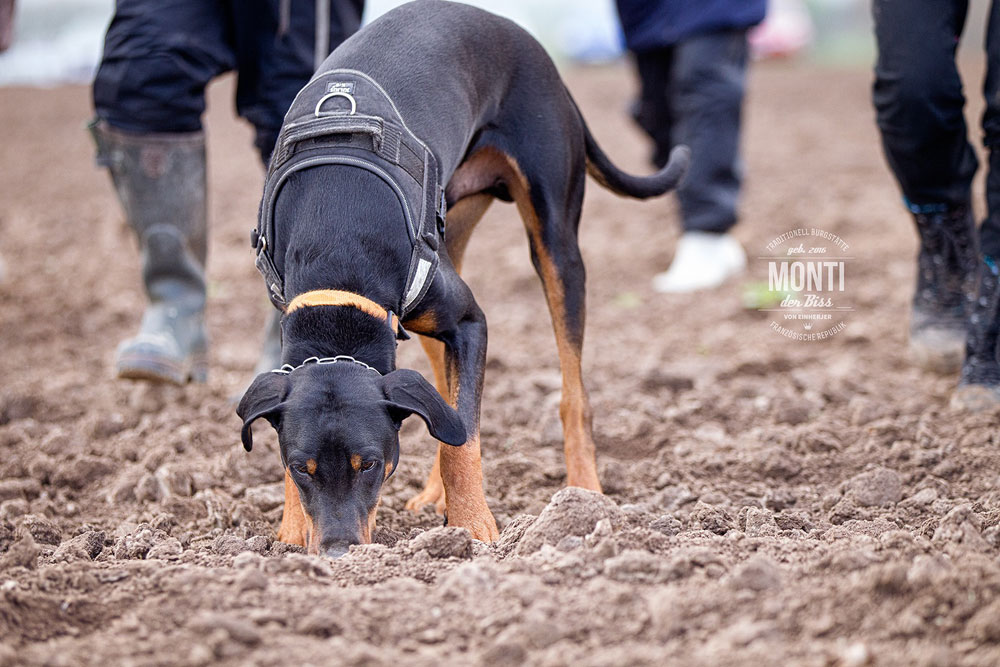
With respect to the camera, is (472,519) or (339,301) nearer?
(339,301)

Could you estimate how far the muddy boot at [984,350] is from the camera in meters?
3.62

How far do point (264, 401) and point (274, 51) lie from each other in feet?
5.49

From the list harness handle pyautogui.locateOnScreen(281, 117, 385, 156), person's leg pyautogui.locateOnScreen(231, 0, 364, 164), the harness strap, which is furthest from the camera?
person's leg pyautogui.locateOnScreen(231, 0, 364, 164)

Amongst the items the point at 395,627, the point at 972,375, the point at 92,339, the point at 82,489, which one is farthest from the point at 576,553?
the point at 92,339

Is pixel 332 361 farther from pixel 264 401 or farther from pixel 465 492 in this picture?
pixel 465 492

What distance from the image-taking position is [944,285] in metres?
4.22

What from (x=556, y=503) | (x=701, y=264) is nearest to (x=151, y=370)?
(x=556, y=503)

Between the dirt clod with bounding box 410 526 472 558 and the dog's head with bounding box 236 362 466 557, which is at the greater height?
the dog's head with bounding box 236 362 466 557

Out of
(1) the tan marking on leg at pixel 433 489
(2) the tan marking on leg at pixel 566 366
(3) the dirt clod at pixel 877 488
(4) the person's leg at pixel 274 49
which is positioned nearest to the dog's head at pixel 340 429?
(1) the tan marking on leg at pixel 433 489

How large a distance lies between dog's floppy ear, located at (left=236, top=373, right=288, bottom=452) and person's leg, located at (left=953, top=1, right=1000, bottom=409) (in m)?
2.37

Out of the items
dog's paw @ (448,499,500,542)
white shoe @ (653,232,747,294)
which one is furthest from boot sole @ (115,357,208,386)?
white shoe @ (653,232,747,294)

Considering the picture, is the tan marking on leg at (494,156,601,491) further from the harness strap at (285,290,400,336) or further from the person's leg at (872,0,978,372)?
the person's leg at (872,0,978,372)

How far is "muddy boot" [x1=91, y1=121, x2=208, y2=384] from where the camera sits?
12.6 feet

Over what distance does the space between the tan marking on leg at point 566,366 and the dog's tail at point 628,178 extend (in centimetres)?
47
